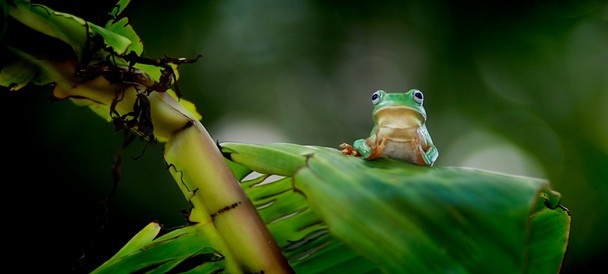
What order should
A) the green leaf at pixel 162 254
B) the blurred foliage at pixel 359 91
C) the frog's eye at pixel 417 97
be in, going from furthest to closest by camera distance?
the blurred foliage at pixel 359 91 → the frog's eye at pixel 417 97 → the green leaf at pixel 162 254

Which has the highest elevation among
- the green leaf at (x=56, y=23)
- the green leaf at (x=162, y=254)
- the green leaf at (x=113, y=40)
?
the green leaf at (x=56, y=23)

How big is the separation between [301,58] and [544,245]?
105 inches

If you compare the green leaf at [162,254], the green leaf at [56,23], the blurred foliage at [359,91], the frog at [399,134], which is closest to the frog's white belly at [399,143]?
the frog at [399,134]

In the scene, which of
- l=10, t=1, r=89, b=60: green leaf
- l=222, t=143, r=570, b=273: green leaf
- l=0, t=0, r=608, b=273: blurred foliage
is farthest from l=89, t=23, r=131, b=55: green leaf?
l=0, t=0, r=608, b=273: blurred foliage

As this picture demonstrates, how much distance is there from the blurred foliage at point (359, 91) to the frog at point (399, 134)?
1.86m

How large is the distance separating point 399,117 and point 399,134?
4 centimetres

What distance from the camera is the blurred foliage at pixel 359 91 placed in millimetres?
2627

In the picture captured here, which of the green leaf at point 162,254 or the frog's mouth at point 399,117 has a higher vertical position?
the frog's mouth at point 399,117

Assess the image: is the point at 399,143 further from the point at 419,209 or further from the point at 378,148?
the point at 419,209

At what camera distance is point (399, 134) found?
651 millimetres

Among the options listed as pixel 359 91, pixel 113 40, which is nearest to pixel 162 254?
pixel 113 40

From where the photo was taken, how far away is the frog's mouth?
679mm

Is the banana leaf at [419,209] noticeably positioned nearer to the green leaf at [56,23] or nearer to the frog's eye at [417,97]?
the green leaf at [56,23]

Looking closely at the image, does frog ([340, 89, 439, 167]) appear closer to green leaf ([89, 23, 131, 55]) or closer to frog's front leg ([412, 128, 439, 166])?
frog's front leg ([412, 128, 439, 166])
